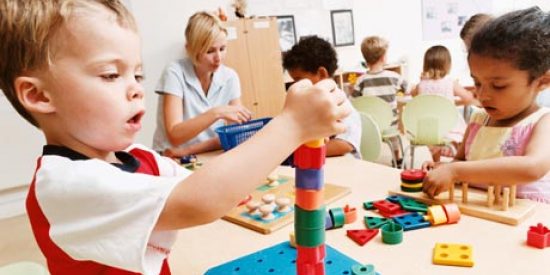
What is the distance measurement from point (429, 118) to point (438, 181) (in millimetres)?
1750

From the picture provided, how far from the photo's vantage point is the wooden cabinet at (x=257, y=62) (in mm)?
2961

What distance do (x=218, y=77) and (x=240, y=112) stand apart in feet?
1.48

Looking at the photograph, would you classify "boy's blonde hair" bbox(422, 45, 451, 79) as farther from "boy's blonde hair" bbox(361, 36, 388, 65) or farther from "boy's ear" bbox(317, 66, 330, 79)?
"boy's ear" bbox(317, 66, 330, 79)

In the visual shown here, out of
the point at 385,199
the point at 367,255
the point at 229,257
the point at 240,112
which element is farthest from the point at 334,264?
the point at 240,112

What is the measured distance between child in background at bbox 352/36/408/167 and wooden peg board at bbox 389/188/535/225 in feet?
6.70

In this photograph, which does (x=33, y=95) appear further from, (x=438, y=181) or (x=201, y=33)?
(x=201, y=33)

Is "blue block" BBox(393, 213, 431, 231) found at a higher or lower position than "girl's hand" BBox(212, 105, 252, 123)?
lower

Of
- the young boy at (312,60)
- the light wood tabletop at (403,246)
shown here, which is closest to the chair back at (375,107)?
the young boy at (312,60)

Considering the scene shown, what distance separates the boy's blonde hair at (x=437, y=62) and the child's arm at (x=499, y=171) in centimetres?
217

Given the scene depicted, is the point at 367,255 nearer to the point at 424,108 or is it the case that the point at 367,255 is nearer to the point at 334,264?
the point at 334,264

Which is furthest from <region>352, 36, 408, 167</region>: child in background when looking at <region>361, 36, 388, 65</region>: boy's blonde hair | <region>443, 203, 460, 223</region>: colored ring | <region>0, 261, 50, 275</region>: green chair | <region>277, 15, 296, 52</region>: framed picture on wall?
<region>0, 261, 50, 275</region>: green chair

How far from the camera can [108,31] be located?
0.49 meters

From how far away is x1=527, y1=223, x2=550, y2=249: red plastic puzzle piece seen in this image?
69 cm

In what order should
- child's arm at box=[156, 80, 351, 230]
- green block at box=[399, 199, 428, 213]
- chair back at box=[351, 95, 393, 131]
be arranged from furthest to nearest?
1. chair back at box=[351, 95, 393, 131]
2. green block at box=[399, 199, 428, 213]
3. child's arm at box=[156, 80, 351, 230]
